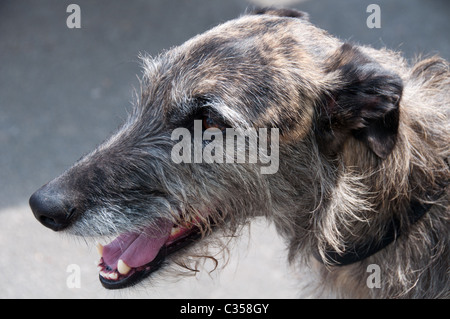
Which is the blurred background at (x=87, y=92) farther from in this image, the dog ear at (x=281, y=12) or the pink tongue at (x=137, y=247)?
the pink tongue at (x=137, y=247)

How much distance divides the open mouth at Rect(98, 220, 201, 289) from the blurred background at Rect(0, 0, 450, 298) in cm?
120

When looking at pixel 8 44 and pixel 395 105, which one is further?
pixel 8 44

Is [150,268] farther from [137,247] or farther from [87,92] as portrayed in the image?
[87,92]

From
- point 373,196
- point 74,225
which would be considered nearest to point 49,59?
point 74,225

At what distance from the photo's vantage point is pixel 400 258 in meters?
3.38

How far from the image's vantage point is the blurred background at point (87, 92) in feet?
16.7

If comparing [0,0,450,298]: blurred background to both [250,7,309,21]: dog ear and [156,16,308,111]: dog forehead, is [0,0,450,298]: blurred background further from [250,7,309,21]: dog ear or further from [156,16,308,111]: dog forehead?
[156,16,308,111]: dog forehead

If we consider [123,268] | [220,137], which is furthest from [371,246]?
[123,268]

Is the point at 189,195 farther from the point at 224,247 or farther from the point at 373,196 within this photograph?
the point at 373,196

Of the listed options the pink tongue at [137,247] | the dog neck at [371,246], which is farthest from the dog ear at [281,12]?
the pink tongue at [137,247]

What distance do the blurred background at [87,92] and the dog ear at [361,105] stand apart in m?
1.58

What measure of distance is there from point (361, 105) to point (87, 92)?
15.3ft

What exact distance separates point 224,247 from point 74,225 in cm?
A: 98

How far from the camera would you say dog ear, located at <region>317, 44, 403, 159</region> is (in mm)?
2990
